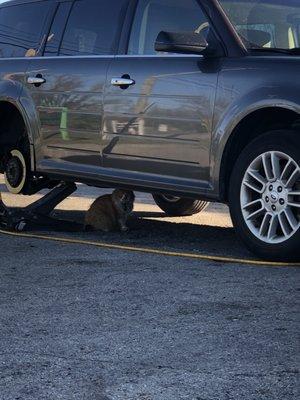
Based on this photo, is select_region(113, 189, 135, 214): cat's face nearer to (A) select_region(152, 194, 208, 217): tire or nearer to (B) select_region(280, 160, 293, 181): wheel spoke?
(A) select_region(152, 194, 208, 217): tire

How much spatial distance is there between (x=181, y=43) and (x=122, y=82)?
739 mm

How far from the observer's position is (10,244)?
6066 millimetres

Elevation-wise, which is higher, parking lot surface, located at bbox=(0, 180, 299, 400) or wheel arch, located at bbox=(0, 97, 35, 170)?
wheel arch, located at bbox=(0, 97, 35, 170)

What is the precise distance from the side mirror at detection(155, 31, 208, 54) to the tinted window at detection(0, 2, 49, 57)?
187 cm

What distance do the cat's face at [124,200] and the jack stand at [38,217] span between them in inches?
16.5

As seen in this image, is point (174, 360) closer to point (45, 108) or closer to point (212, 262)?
point (212, 262)

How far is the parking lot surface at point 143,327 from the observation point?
9.87 feet

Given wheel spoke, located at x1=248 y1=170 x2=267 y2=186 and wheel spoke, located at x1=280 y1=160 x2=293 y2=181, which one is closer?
wheel spoke, located at x1=280 y1=160 x2=293 y2=181

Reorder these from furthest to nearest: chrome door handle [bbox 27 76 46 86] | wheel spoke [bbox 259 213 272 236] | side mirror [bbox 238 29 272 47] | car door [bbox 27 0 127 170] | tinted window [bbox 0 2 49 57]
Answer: tinted window [bbox 0 2 49 57], chrome door handle [bbox 27 76 46 86], car door [bbox 27 0 127 170], side mirror [bbox 238 29 272 47], wheel spoke [bbox 259 213 272 236]

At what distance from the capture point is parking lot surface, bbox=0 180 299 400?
301 centimetres

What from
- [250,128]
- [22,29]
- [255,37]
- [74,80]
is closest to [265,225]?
[250,128]

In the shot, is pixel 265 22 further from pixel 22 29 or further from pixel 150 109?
pixel 22 29

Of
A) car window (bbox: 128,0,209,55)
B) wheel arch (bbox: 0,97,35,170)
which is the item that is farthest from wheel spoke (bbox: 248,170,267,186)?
wheel arch (bbox: 0,97,35,170)

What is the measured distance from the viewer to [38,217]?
682 cm
